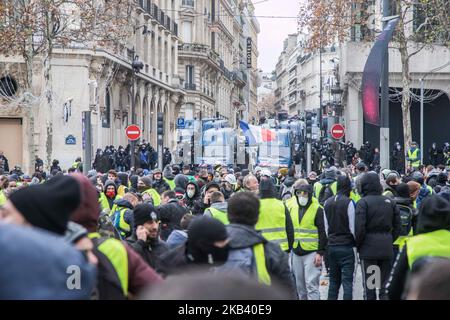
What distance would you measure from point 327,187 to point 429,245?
852cm

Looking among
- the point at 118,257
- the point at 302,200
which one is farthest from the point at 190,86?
the point at 118,257

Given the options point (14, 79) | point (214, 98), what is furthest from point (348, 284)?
point (214, 98)

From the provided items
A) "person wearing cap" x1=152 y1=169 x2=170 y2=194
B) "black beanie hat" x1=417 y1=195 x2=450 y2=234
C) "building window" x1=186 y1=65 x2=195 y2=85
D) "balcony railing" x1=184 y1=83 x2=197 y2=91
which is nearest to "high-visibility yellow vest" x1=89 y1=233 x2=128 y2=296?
"black beanie hat" x1=417 y1=195 x2=450 y2=234

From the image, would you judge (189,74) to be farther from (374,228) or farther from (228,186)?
(374,228)

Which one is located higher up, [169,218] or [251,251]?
[251,251]

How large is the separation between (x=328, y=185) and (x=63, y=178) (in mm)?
10552

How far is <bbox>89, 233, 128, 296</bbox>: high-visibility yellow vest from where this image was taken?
4.25 metres

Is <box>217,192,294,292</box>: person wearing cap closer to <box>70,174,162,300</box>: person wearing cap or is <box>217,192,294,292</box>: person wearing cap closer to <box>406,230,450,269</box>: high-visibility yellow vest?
<box>406,230,450,269</box>: high-visibility yellow vest

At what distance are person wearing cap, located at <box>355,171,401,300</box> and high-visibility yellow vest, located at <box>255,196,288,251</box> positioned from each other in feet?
3.05

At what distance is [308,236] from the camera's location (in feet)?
Answer: 33.4

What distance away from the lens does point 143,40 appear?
164 ft
